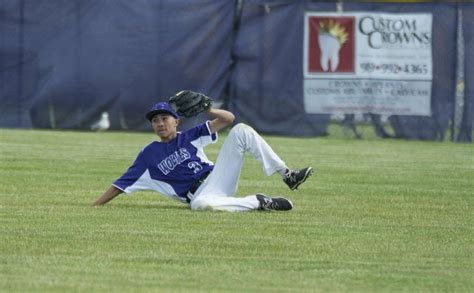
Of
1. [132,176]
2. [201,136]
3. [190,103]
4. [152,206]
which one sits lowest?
[152,206]

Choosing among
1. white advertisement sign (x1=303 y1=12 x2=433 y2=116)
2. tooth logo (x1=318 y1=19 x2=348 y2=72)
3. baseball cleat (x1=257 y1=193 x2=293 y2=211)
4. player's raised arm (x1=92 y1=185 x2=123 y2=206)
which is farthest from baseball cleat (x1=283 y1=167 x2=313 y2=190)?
tooth logo (x1=318 y1=19 x2=348 y2=72)

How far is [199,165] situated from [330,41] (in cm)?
990

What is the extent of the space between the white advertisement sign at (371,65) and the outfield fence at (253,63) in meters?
0.02

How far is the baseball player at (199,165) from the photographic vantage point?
986 centimetres

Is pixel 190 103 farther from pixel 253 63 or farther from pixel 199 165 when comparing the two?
pixel 253 63

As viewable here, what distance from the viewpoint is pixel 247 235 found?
847 cm

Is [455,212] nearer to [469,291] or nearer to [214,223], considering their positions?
[214,223]

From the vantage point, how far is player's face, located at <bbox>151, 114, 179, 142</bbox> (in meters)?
9.99

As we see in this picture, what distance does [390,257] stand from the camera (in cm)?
760

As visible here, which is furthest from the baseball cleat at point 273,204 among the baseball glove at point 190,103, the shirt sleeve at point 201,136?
the baseball glove at point 190,103

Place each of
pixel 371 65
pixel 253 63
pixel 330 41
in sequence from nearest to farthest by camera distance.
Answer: pixel 371 65 < pixel 330 41 < pixel 253 63

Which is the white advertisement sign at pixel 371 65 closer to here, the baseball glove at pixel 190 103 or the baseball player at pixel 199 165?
the baseball player at pixel 199 165

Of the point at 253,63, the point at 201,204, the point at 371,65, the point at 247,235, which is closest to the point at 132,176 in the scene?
the point at 201,204

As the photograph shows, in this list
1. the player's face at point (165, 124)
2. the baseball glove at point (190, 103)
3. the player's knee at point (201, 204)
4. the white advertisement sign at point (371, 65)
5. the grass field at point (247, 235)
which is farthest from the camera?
the white advertisement sign at point (371, 65)
